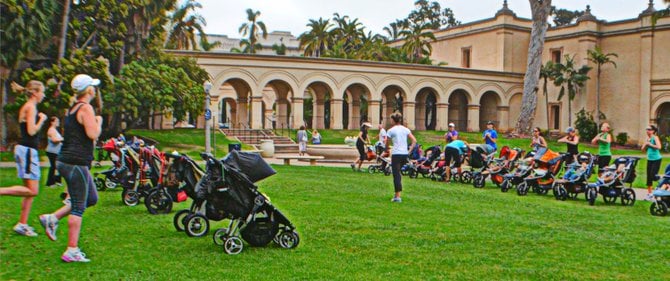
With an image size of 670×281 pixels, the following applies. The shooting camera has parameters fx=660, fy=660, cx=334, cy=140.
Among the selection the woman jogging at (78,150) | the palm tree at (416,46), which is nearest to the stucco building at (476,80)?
the palm tree at (416,46)

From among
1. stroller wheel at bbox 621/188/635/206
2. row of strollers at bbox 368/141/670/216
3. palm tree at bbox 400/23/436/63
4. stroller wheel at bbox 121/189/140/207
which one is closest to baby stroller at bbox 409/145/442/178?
row of strollers at bbox 368/141/670/216

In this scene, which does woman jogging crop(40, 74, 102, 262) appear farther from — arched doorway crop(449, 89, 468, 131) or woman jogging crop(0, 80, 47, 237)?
arched doorway crop(449, 89, 468, 131)

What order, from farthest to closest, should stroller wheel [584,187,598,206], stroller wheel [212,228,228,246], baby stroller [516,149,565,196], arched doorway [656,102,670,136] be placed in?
arched doorway [656,102,670,136] < baby stroller [516,149,565,196] < stroller wheel [584,187,598,206] < stroller wheel [212,228,228,246]

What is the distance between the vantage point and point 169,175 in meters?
9.57

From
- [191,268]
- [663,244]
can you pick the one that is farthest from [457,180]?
[191,268]

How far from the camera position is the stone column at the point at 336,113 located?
141ft

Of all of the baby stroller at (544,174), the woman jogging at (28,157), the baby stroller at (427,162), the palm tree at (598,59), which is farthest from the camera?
the palm tree at (598,59)

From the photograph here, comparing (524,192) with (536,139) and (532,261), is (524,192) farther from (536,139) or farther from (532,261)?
(532,261)

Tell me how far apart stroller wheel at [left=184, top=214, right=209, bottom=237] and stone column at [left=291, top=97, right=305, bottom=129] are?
33.4 m

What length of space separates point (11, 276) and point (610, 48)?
49.3 metres

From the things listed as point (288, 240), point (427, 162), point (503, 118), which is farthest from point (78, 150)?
point (503, 118)

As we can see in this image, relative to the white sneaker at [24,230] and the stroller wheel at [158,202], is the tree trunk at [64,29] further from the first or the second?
the white sneaker at [24,230]

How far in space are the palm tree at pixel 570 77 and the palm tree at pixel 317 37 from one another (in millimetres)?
19036

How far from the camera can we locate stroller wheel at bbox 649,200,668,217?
1144 cm
